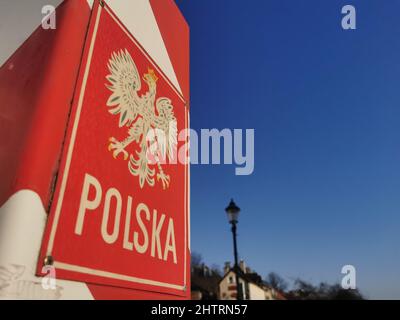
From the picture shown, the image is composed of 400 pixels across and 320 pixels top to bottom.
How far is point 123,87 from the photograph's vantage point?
124 centimetres

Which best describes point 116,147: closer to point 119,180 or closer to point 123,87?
point 119,180

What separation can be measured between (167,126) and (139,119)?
326 mm

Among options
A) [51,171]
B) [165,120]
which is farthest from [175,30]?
[51,171]

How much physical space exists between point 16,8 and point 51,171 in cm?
92

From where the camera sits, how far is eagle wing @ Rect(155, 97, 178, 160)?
5.05 ft

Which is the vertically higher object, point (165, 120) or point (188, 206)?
point (165, 120)

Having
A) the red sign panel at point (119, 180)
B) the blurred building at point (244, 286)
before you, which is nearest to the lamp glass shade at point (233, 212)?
the red sign panel at point (119, 180)

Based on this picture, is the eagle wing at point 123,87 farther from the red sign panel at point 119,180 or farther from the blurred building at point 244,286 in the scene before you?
the blurred building at point 244,286

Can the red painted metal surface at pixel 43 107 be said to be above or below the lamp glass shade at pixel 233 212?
below

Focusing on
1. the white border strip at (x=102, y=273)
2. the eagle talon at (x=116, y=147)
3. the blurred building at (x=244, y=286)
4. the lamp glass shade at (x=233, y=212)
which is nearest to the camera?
the white border strip at (x=102, y=273)

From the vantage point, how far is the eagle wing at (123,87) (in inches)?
45.8
